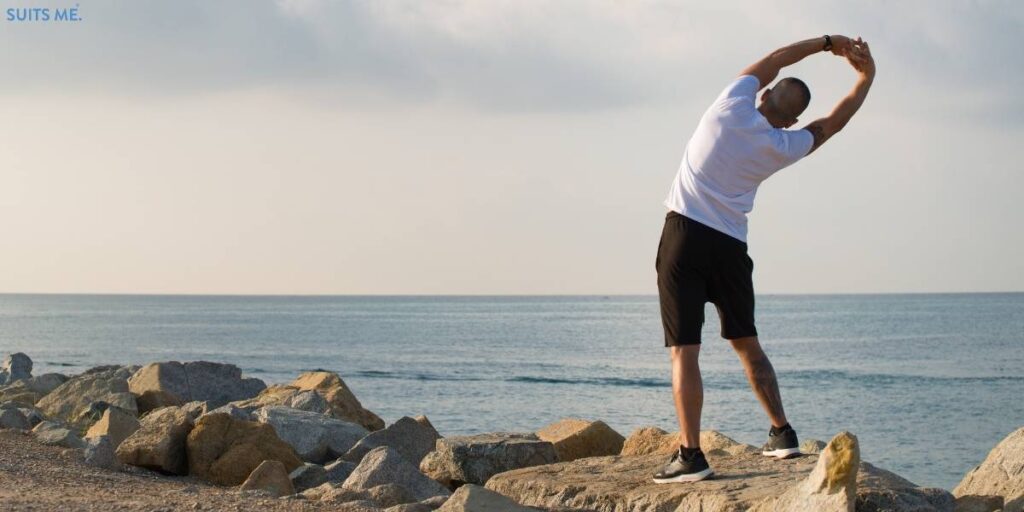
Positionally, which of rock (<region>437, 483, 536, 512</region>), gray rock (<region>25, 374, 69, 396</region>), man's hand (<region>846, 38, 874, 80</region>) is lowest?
gray rock (<region>25, 374, 69, 396</region>)

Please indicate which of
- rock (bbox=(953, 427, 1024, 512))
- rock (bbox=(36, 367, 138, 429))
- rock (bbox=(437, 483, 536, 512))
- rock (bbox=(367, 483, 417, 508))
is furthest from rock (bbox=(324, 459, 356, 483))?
rock (bbox=(36, 367, 138, 429))

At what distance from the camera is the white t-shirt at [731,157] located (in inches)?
221

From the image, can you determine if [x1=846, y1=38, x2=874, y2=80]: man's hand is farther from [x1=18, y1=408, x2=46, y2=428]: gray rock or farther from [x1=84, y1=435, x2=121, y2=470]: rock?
[x1=18, y1=408, x2=46, y2=428]: gray rock

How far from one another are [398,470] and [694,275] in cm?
278

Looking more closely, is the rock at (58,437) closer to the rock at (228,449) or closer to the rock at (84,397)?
the rock at (228,449)

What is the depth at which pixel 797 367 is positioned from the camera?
140 feet

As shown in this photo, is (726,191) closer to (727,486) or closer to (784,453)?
(727,486)

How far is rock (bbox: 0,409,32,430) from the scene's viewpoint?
1007 cm

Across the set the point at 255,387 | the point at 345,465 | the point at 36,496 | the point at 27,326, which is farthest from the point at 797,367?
the point at 27,326

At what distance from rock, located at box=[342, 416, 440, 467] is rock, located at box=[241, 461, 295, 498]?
7.87ft

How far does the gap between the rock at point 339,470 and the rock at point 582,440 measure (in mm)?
1647

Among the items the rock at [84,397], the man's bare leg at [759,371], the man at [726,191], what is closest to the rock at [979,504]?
the man's bare leg at [759,371]

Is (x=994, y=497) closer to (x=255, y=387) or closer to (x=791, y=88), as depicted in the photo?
(x=791, y=88)

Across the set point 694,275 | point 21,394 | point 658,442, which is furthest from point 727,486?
point 21,394
